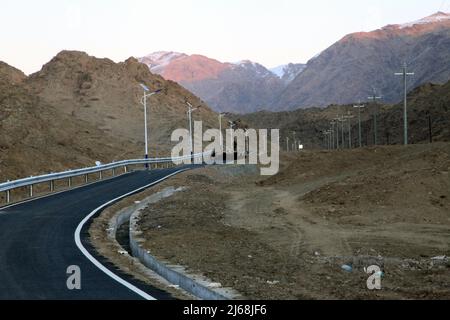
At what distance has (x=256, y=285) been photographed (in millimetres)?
12125

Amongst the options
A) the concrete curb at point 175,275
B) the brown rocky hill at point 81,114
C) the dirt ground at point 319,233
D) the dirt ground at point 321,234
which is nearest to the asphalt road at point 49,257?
the concrete curb at point 175,275

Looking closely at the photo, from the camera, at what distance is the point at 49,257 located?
14883mm

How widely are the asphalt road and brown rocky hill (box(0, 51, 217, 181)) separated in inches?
954

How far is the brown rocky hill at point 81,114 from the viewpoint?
61312 millimetres

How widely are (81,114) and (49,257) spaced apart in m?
120

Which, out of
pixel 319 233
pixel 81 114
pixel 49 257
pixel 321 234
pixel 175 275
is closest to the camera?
pixel 175 275

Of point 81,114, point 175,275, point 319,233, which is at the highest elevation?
point 81,114

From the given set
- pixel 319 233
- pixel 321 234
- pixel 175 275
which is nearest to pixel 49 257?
pixel 175 275

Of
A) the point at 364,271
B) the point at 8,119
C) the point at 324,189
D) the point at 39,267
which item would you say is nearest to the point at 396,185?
the point at 324,189

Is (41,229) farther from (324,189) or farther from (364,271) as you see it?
(324,189)

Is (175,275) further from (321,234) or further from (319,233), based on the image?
(319,233)

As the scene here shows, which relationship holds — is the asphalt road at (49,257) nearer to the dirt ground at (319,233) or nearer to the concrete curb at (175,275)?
the concrete curb at (175,275)

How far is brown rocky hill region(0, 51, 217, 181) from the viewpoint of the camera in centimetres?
6131
